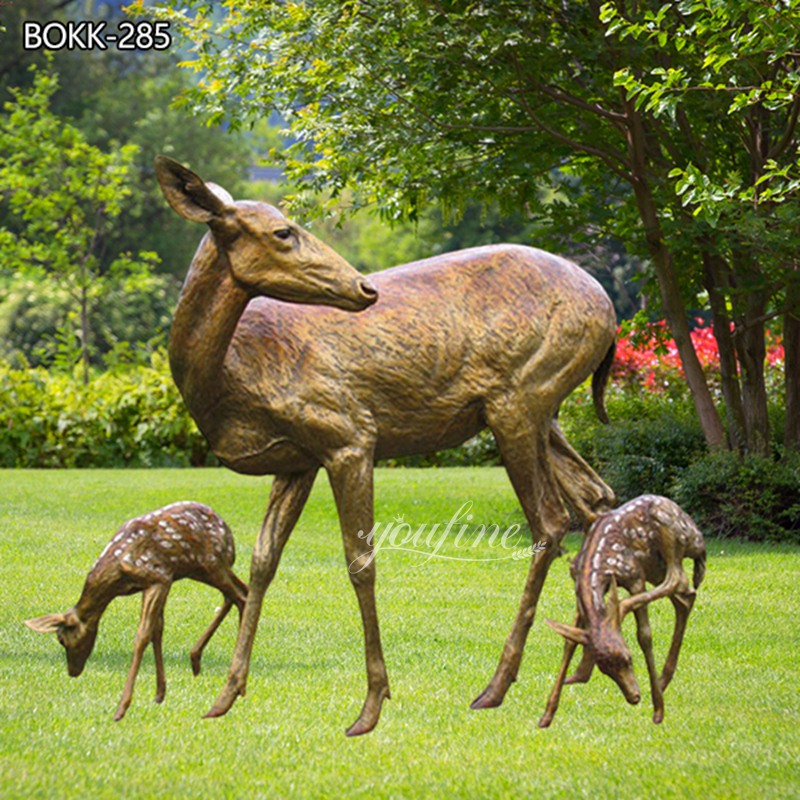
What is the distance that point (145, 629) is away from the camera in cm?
516

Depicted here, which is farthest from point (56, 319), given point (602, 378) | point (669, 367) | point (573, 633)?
point (573, 633)

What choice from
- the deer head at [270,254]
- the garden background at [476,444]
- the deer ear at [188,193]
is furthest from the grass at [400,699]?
the deer ear at [188,193]

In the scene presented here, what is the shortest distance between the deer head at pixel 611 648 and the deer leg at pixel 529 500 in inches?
17.0

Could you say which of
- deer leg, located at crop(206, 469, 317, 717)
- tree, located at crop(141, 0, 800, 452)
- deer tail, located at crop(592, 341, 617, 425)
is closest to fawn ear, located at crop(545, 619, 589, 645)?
deer leg, located at crop(206, 469, 317, 717)

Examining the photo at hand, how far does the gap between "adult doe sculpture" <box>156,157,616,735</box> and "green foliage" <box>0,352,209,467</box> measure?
15204mm

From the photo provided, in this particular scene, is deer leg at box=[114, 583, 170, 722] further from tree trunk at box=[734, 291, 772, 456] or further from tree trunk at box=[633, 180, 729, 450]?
tree trunk at box=[734, 291, 772, 456]

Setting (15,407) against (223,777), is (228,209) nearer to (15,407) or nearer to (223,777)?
(223,777)

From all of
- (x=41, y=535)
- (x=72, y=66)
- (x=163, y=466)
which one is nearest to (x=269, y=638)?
(x=41, y=535)

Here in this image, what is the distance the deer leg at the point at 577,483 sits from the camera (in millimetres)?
5484

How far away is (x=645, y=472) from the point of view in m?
13.6

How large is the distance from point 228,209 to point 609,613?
2.11m

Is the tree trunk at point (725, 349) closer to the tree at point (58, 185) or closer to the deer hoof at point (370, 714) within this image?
the deer hoof at point (370, 714)

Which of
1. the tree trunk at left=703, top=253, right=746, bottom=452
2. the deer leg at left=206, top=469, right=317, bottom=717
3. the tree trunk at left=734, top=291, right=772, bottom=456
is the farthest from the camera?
the tree trunk at left=734, top=291, right=772, bottom=456

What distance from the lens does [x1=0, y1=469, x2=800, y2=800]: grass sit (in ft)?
15.5
